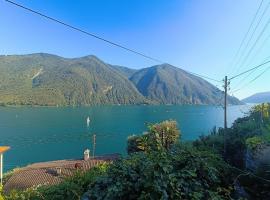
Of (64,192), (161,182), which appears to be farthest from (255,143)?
(64,192)

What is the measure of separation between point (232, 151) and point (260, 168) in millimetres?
9559

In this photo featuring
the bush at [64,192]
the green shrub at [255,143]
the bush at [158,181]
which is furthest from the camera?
the green shrub at [255,143]

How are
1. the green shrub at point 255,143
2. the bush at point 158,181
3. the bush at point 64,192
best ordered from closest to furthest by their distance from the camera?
the bush at point 158,181 < the bush at point 64,192 < the green shrub at point 255,143

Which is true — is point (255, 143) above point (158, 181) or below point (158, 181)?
above

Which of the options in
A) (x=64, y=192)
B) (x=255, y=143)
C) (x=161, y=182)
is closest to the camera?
(x=161, y=182)

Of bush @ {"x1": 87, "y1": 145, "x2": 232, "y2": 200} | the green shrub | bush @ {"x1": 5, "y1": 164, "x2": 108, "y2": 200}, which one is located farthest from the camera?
the green shrub

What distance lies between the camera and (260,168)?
8.79 meters

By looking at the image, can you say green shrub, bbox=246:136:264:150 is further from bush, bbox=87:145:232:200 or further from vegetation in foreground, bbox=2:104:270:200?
bush, bbox=87:145:232:200

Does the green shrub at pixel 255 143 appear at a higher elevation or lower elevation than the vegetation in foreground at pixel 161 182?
higher

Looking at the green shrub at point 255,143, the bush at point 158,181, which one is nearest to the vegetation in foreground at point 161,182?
the bush at point 158,181

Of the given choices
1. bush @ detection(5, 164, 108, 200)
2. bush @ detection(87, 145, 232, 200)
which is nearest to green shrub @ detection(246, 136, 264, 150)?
bush @ detection(87, 145, 232, 200)

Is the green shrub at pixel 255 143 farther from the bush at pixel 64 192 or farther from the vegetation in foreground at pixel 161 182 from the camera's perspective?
the bush at pixel 64 192

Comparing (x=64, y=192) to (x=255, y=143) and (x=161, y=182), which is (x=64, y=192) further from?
(x=255, y=143)

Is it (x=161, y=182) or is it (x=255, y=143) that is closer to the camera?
(x=161, y=182)
